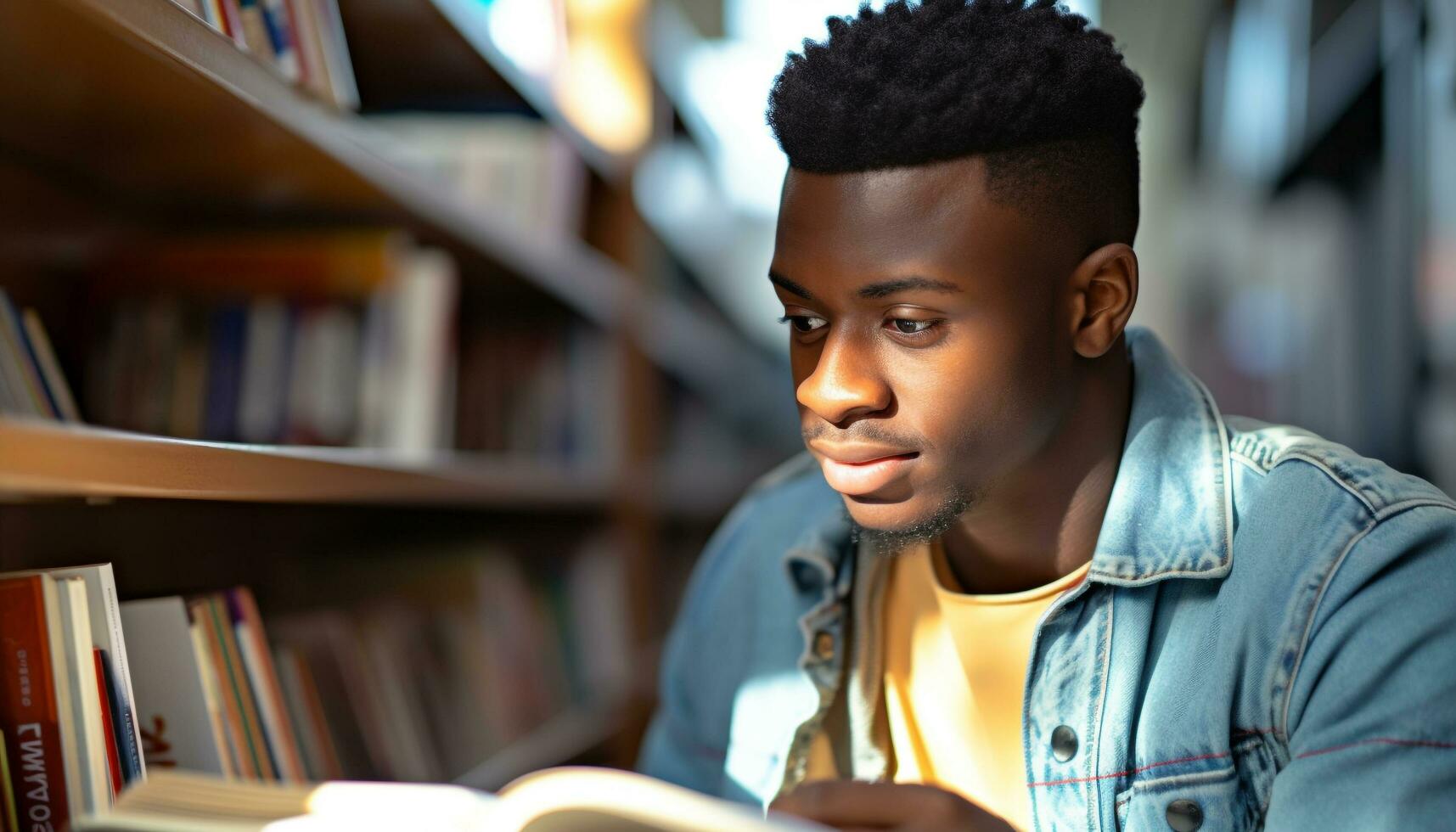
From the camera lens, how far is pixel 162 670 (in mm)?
859

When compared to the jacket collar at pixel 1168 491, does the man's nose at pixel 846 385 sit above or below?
above

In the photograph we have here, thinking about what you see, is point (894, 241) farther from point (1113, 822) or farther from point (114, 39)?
point (114, 39)

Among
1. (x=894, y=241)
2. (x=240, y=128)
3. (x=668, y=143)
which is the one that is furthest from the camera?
(x=668, y=143)

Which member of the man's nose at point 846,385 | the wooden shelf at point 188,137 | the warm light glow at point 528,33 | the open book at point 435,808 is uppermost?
the warm light glow at point 528,33

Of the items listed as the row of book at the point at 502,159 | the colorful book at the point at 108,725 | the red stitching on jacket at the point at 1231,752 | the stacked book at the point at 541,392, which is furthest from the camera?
the stacked book at the point at 541,392

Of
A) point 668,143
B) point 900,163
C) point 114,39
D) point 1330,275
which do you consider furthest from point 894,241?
point 1330,275

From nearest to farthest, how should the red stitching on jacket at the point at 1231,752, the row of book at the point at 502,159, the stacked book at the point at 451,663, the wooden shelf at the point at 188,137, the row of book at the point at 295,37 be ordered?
the red stitching on jacket at the point at 1231,752 < the wooden shelf at the point at 188,137 < the row of book at the point at 295,37 < the stacked book at the point at 451,663 < the row of book at the point at 502,159

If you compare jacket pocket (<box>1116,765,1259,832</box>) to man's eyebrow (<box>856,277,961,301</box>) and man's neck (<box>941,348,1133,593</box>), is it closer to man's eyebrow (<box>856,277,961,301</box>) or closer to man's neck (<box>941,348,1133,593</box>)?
man's neck (<box>941,348,1133,593</box>)

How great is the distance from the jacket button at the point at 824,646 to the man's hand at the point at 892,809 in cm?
26

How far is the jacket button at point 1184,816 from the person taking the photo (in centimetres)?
76

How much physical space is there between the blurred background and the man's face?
18cm

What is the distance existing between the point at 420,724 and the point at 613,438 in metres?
0.95

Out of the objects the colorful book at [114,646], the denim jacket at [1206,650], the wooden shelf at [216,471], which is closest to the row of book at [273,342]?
the wooden shelf at [216,471]

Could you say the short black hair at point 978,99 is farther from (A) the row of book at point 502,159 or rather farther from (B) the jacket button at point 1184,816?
(A) the row of book at point 502,159
